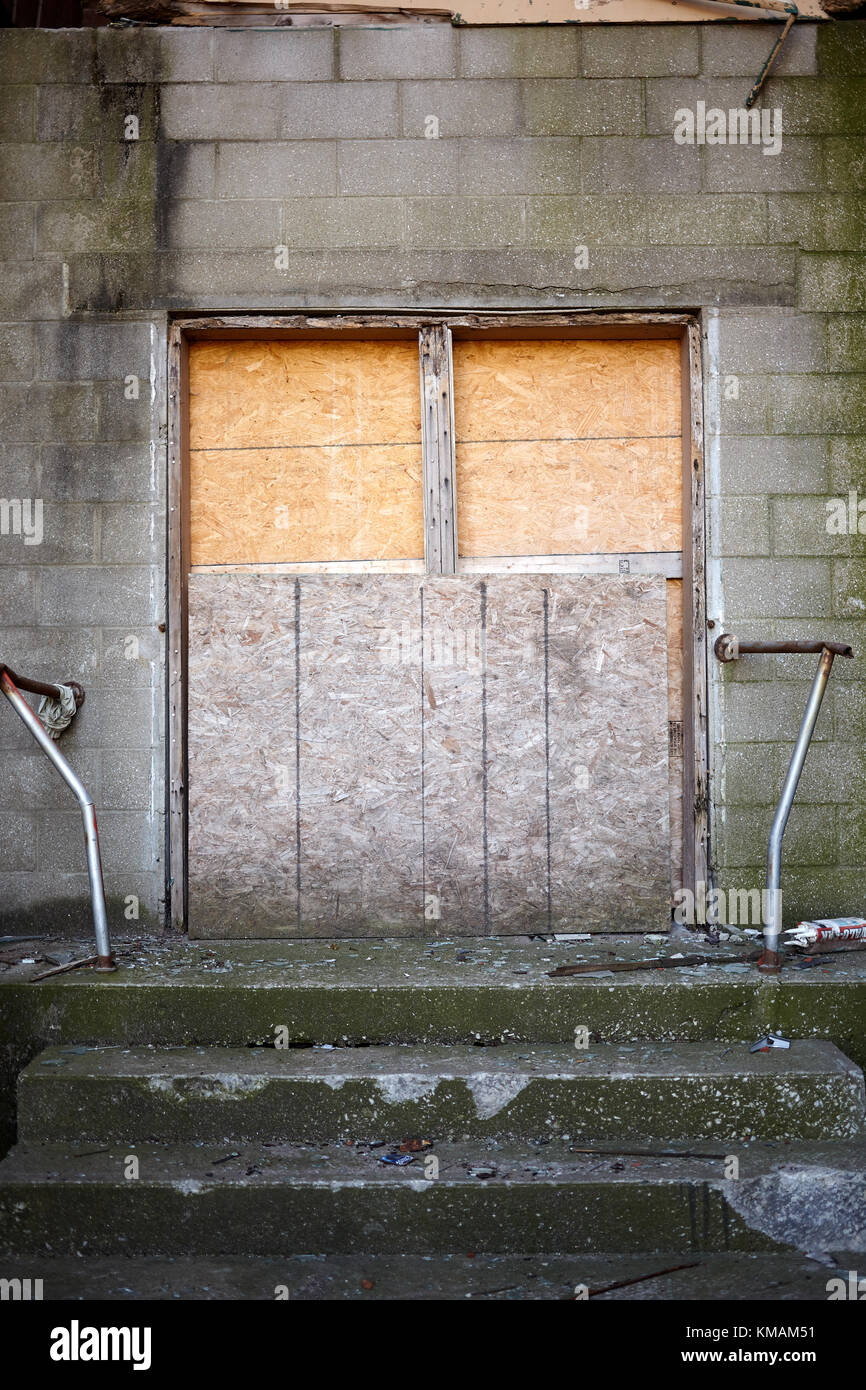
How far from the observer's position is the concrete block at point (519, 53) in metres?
4.06

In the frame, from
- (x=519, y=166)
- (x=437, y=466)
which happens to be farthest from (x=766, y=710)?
(x=519, y=166)

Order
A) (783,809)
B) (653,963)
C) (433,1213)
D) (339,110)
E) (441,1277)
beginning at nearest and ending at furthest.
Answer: (441,1277) < (433,1213) < (783,809) < (653,963) < (339,110)

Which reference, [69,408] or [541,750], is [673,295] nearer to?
[541,750]

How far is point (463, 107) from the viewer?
4.05 m

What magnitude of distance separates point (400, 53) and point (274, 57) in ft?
1.56

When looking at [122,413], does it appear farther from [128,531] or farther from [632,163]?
[632,163]

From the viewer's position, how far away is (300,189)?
4043mm

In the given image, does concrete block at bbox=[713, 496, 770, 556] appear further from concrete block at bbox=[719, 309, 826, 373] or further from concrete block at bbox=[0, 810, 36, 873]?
concrete block at bbox=[0, 810, 36, 873]

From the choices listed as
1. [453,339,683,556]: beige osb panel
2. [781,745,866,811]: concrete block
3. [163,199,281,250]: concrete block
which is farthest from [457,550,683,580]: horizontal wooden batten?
[163,199,281,250]: concrete block

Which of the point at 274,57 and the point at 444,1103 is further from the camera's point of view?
the point at 274,57

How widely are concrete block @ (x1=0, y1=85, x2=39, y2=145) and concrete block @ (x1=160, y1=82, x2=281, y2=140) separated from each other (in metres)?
0.49

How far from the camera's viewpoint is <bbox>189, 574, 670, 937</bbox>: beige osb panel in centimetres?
394

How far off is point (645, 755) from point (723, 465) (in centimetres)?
113
